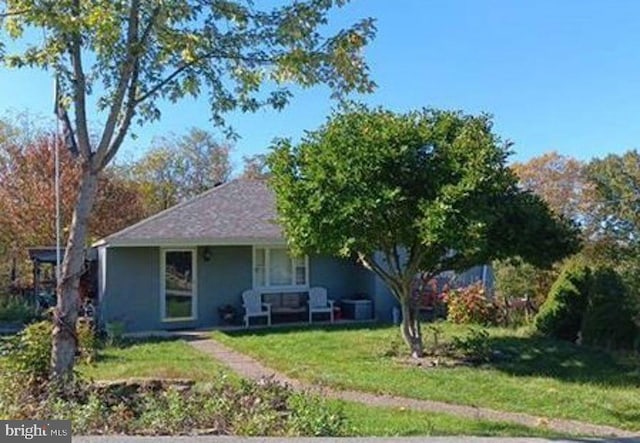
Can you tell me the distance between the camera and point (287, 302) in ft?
66.6

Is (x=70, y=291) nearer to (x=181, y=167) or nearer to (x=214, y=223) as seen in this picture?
(x=214, y=223)

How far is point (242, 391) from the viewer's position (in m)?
6.57

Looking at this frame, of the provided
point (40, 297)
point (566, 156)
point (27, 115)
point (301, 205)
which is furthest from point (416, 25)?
point (566, 156)


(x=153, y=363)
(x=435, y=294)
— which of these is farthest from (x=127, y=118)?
(x=435, y=294)

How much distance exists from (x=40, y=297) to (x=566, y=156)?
33154 mm

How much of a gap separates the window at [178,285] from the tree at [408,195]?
21.7 feet

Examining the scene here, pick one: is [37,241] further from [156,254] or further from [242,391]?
[242,391]

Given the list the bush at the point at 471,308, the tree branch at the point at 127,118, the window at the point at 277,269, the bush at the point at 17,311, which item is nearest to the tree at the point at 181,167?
the bush at the point at 17,311

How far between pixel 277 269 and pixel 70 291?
13.5 metres

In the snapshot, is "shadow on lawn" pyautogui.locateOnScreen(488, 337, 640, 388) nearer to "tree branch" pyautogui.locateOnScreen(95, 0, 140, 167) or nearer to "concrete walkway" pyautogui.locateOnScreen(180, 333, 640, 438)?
"concrete walkway" pyautogui.locateOnScreen(180, 333, 640, 438)

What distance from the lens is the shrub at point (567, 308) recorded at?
1589cm

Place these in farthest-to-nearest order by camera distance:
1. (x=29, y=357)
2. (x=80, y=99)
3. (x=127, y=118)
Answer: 1. (x=127, y=118)
2. (x=80, y=99)
3. (x=29, y=357)

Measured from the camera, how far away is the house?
18.2 metres

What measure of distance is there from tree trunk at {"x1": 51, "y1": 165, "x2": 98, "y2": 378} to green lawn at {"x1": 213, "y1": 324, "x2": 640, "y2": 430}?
4512mm
